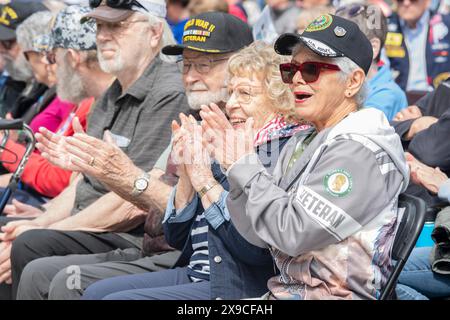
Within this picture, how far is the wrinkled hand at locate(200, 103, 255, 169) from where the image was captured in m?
3.89

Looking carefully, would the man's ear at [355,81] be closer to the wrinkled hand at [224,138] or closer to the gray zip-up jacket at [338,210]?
the gray zip-up jacket at [338,210]

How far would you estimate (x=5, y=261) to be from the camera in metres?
5.82

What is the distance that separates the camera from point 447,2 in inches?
393

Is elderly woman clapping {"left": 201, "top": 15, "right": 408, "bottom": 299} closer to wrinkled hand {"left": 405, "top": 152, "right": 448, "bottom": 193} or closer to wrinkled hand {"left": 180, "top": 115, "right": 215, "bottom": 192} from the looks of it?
wrinkled hand {"left": 180, "top": 115, "right": 215, "bottom": 192}

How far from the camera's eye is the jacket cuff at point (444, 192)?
4363 mm

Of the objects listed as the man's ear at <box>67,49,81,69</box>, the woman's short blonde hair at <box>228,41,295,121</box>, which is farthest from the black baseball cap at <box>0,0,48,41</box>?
the woman's short blonde hair at <box>228,41,295,121</box>

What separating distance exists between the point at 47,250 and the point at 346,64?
238cm

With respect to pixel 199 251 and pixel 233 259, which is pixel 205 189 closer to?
pixel 233 259

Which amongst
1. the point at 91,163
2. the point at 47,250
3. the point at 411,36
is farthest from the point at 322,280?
the point at 411,36

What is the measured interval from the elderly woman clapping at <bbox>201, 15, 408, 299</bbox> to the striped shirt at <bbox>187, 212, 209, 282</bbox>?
647mm

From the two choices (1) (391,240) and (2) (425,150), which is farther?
(2) (425,150)
